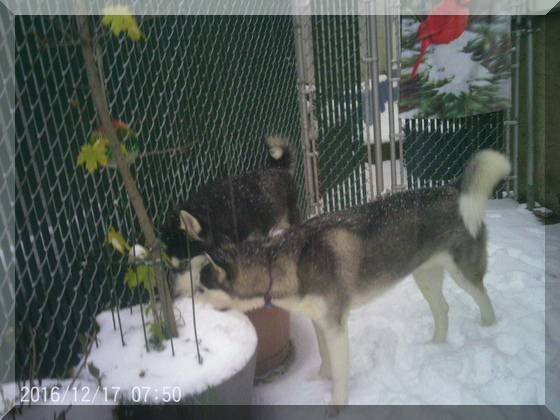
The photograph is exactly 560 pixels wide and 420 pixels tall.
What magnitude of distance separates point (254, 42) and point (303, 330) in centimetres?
213

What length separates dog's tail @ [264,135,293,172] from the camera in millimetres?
3568

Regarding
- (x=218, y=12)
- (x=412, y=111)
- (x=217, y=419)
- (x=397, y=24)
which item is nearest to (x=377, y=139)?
(x=412, y=111)

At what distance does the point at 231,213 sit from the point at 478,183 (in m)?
1.46

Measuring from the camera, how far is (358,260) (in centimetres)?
237

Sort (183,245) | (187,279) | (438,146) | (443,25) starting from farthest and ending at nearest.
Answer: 1. (438,146)
2. (443,25)
3. (183,245)
4. (187,279)

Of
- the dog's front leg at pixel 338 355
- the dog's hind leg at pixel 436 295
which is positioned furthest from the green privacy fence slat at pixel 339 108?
the dog's front leg at pixel 338 355

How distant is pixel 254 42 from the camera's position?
3.54 metres

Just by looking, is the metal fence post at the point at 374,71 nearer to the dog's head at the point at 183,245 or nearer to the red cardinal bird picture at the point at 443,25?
the red cardinal bird picture at the point at 443,25

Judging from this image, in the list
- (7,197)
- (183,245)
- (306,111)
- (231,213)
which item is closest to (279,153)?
(306,111)

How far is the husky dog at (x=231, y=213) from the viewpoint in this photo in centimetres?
242

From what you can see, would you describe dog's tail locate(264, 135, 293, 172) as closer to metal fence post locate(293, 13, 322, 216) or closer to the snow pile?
metal fence post locate(293, 13, 322, 216)

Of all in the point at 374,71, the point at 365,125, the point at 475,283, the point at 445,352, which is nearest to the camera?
the point at 445,352

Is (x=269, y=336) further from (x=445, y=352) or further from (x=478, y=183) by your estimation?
(x=478, y=183)

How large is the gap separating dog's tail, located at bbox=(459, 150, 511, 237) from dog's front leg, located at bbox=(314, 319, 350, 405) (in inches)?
37.4
